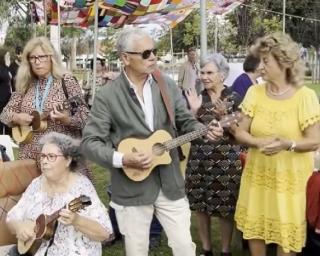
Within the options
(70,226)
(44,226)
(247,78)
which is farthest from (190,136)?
(247,78)

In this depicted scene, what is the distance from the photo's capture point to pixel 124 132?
328 centimetres

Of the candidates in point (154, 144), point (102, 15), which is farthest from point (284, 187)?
point (102, 15)

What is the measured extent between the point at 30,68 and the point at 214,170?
1.53m

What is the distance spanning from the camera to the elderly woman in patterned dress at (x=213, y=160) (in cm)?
423

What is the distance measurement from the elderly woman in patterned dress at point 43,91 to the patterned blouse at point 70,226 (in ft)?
2.31

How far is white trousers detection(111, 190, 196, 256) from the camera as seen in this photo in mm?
3324

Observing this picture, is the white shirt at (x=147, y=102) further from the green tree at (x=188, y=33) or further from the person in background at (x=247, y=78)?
the green tree at (x=188, y=33)

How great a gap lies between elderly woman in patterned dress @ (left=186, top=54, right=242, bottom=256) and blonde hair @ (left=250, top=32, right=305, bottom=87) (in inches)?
28.4

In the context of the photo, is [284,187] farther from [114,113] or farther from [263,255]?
[114,113]

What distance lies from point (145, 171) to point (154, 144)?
0.52 feet

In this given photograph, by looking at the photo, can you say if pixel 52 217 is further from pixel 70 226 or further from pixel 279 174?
pixel 279 174

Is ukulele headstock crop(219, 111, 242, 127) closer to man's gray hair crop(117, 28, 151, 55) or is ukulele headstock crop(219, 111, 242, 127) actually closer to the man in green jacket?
the man in green jacket

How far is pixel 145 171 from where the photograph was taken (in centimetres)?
323

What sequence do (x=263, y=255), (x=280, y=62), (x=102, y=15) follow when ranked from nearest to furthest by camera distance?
(x=280, y=62), (x=263, y=255), (x=102, y=15)
